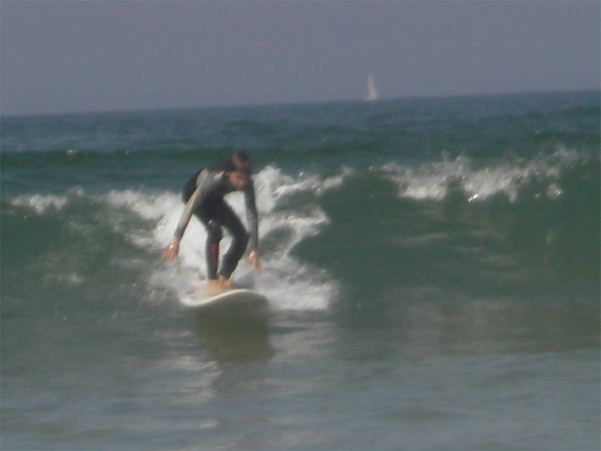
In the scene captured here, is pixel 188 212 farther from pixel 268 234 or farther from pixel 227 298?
pixel 268 234

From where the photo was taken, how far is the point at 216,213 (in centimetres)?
689

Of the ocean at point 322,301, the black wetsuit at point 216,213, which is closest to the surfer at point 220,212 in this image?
the black wetsuit at point 216,213

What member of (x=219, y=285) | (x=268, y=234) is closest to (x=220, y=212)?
(x=219, y=285)

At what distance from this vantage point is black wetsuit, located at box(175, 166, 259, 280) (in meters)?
6.57

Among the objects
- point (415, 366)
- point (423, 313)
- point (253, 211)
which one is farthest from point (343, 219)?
point (415, 366)

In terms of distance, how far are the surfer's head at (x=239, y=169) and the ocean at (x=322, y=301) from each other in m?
1.18

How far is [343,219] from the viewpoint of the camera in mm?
9953

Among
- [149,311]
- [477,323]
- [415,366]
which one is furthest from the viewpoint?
[149,311]

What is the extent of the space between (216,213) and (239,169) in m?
0.59

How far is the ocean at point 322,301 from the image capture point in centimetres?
497

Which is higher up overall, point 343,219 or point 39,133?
point 39,133

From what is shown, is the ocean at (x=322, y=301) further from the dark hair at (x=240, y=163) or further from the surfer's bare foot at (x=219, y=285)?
the dark hair at (x=240, y=163)

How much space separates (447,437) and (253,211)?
257cm

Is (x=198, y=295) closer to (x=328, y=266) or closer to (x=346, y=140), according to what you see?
(x=328, y=266)
